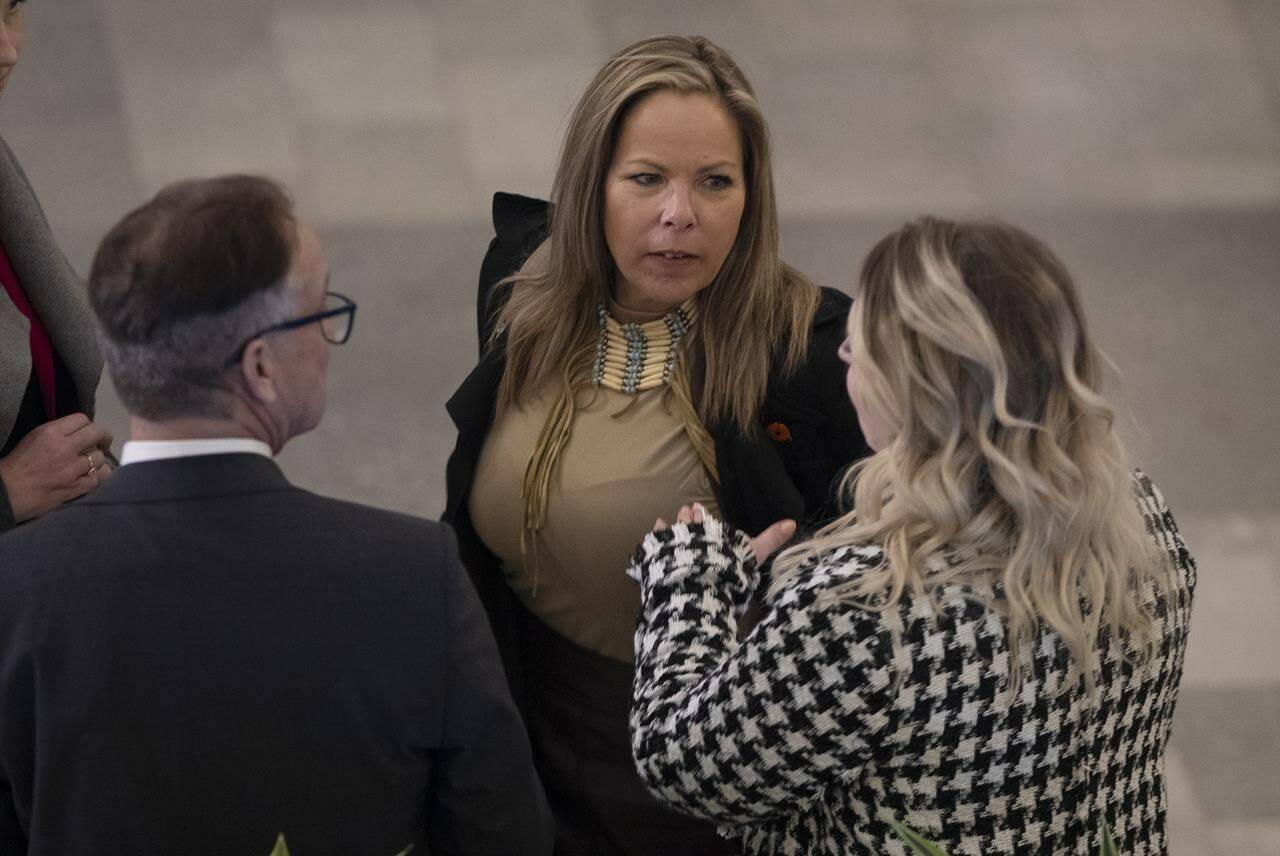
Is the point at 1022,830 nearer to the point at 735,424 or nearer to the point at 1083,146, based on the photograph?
the point at 735,424

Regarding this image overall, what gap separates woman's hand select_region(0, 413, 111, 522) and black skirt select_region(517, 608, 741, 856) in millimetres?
734

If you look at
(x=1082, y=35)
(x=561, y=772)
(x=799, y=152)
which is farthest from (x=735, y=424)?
(x=1082, y=35)

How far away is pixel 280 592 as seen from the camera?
1.55 m

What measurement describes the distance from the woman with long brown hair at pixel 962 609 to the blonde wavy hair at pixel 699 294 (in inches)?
26.9

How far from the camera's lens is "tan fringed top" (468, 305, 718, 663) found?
242 centimetres

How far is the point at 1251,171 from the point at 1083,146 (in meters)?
0.64

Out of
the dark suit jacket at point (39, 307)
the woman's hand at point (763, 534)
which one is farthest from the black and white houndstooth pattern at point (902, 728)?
the dark suit jacket at point (39, 307)

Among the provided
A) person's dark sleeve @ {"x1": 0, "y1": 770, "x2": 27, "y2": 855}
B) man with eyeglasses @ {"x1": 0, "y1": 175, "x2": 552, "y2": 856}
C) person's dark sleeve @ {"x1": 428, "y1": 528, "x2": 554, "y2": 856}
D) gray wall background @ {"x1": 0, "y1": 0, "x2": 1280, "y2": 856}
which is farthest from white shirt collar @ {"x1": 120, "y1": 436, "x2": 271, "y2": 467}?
gray wall background @ {"x1": 0, "y1": 0, "x2": 1280, "y2": 856}

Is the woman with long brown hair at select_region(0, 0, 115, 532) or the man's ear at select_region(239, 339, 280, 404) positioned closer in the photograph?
the man's ear at select_region(239, 339, 280, 404)

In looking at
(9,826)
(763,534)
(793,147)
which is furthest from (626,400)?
(793,147)

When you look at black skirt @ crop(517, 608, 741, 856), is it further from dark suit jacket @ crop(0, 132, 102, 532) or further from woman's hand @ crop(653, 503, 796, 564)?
dark suit jacket @ crop(0, 132, 102, 532)

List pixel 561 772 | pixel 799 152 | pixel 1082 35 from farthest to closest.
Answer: pixel 1082 35 → pixel 799 152 → pixel 561 772

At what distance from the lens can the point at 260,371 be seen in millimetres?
1577

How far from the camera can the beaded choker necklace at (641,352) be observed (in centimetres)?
250
